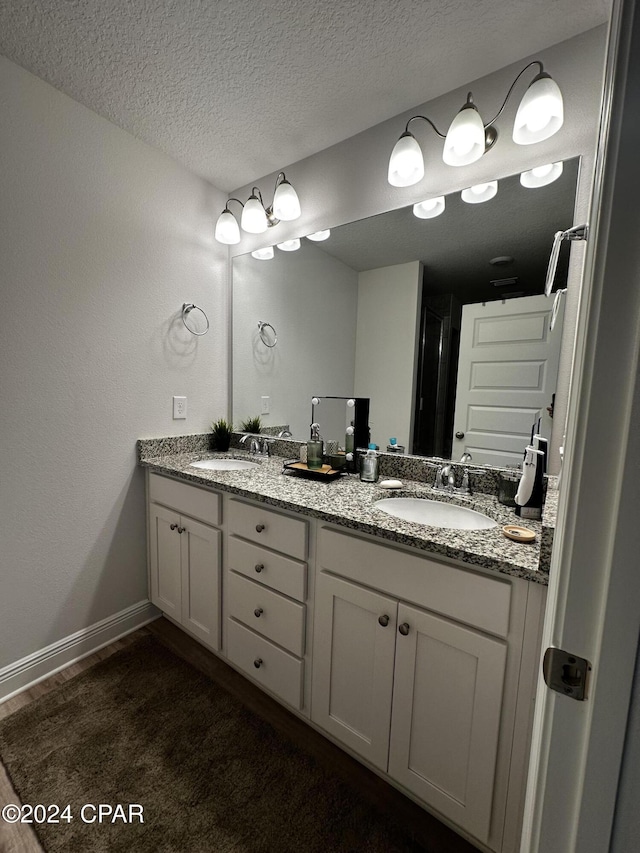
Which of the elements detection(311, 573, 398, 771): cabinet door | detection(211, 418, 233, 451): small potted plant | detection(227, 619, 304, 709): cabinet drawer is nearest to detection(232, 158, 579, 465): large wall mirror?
detection(211, 418, 233, 451): small potted plant

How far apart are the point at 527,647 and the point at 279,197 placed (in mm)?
1913

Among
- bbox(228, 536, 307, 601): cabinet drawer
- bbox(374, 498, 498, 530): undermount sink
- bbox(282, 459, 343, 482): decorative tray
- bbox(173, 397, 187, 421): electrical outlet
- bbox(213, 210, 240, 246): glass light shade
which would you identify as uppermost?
bbox(213, 210, 240, 246): glass light shade

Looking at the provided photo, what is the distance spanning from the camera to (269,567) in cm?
128

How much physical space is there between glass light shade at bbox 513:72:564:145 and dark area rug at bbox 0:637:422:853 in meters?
2.13

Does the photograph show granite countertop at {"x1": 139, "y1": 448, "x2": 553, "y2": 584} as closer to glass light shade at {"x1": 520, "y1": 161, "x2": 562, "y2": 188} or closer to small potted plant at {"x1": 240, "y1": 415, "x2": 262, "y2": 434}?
small potted plant at {"x1": 240, "y1": 415, "x2": 262, "y2": 434}

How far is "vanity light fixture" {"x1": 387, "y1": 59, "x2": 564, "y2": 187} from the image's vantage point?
110cm

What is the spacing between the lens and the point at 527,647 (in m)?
→ 0.81

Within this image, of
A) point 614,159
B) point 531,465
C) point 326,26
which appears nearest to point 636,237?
point 614,159

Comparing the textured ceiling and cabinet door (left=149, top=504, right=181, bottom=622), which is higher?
the textured ceiling

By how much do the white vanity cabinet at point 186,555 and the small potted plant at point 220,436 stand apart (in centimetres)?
41

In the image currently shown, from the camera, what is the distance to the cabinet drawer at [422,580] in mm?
847

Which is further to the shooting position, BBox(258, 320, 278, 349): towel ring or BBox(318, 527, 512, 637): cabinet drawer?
BBox(258, 320, 278, 349): towel ring

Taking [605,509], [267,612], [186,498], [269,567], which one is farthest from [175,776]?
[605,509]

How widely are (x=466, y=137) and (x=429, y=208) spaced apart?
264 mm
